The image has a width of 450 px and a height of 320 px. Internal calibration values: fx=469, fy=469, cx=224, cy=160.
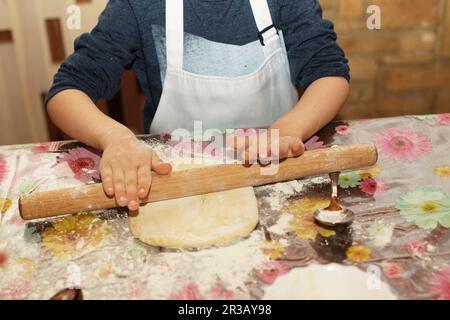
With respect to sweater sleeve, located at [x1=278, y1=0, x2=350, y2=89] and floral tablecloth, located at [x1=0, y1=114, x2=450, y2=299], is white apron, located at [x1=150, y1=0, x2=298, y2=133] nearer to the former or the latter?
sweater sleeve, located at [x1=278, y1=0, x2=350, y2=89]

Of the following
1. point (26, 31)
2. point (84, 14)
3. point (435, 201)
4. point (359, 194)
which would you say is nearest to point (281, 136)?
point (359, 194)

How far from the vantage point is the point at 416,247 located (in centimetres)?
63

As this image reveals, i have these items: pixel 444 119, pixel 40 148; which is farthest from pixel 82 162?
pixel 444 119

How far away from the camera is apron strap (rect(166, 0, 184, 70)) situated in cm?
102

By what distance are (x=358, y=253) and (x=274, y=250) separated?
0.11m

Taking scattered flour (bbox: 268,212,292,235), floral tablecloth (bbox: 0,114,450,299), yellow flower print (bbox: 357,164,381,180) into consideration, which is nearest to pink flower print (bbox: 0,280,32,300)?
floral tablecloth (bbox: 0,114,450,299)

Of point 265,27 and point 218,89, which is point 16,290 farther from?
point 265,27

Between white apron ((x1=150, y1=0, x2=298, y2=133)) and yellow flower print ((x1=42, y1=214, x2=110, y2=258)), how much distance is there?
1.34ft

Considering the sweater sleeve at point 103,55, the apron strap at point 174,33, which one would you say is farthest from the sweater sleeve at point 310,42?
the sweater sleeve at point 103,55

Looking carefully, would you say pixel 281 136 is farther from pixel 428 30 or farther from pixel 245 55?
pixel 428 30

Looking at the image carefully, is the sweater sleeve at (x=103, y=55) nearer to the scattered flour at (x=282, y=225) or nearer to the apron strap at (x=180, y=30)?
the apron strap at (x=180, y=30)

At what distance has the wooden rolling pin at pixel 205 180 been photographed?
71 centimetres

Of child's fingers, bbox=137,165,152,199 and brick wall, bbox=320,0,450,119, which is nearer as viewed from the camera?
child's fingers, bbox=137,165,152,199
